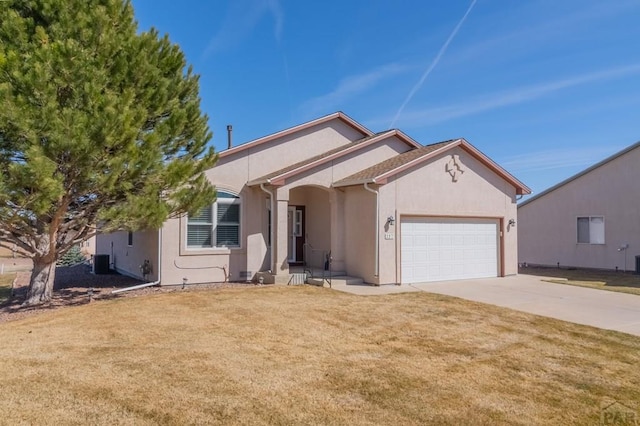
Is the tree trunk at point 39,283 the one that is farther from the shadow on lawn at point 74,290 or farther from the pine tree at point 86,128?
the shadow on lawn at point 74,290

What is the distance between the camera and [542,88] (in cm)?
1775

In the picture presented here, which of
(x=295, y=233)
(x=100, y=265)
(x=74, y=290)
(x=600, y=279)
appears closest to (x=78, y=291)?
(x=74, y=290)

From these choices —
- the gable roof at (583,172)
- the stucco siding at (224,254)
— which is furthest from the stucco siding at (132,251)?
the gable roof at (583,172)

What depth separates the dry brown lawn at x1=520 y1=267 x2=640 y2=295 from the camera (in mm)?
14727

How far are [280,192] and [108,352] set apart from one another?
331 inches

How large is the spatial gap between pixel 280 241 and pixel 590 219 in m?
16.3

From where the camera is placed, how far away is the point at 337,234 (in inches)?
606

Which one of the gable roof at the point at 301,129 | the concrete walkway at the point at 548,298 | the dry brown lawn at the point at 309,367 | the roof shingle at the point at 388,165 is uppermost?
the gable roof at the point at 301,129

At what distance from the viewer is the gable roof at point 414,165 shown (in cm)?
1417

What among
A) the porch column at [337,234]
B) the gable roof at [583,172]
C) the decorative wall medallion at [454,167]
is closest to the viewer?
the porch column at [337,234]

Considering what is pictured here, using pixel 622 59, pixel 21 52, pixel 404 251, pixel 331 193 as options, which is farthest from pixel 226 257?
pixel 622 59

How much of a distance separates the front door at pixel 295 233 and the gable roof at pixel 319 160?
7.43 ft

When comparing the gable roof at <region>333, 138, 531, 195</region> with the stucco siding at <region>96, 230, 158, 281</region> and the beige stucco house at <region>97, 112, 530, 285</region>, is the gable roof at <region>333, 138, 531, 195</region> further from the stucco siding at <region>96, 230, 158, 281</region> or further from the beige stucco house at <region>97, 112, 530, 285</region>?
the stucco siding at <region>96, 230, 158, 281</region>

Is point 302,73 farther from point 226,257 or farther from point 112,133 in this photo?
point 112,133
